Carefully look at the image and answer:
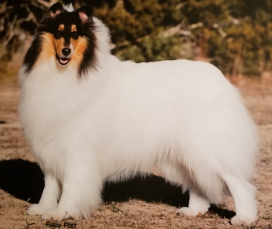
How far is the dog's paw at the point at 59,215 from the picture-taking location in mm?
4027

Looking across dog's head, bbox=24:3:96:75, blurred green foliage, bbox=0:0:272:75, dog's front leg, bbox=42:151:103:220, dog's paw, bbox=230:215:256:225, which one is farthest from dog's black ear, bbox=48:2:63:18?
blurred green foliage, bbox=0:0:272:75

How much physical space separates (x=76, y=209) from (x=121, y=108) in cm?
103

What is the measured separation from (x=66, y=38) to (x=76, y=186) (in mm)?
1345

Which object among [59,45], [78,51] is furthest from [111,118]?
[59,45]

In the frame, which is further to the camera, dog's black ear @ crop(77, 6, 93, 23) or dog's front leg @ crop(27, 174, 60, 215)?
dog's front leg @ crop(27, 174, 60, 215)

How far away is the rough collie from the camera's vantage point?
4.05 meters

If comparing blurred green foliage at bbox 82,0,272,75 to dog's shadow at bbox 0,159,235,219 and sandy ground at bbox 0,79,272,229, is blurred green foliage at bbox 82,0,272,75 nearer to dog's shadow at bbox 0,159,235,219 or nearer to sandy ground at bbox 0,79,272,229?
sandy ground at bbox 0,79,272,229

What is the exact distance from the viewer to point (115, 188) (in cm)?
570

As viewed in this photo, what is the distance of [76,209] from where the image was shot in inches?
161

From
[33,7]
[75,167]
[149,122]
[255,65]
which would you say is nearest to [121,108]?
[149,122]

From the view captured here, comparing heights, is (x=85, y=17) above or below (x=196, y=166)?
above

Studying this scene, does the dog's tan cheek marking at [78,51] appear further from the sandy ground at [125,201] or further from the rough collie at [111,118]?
the sandy ground at [125,201]

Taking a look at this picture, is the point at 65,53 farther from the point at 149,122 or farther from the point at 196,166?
the point at 196,166

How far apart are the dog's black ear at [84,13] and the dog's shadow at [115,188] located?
2013mm
